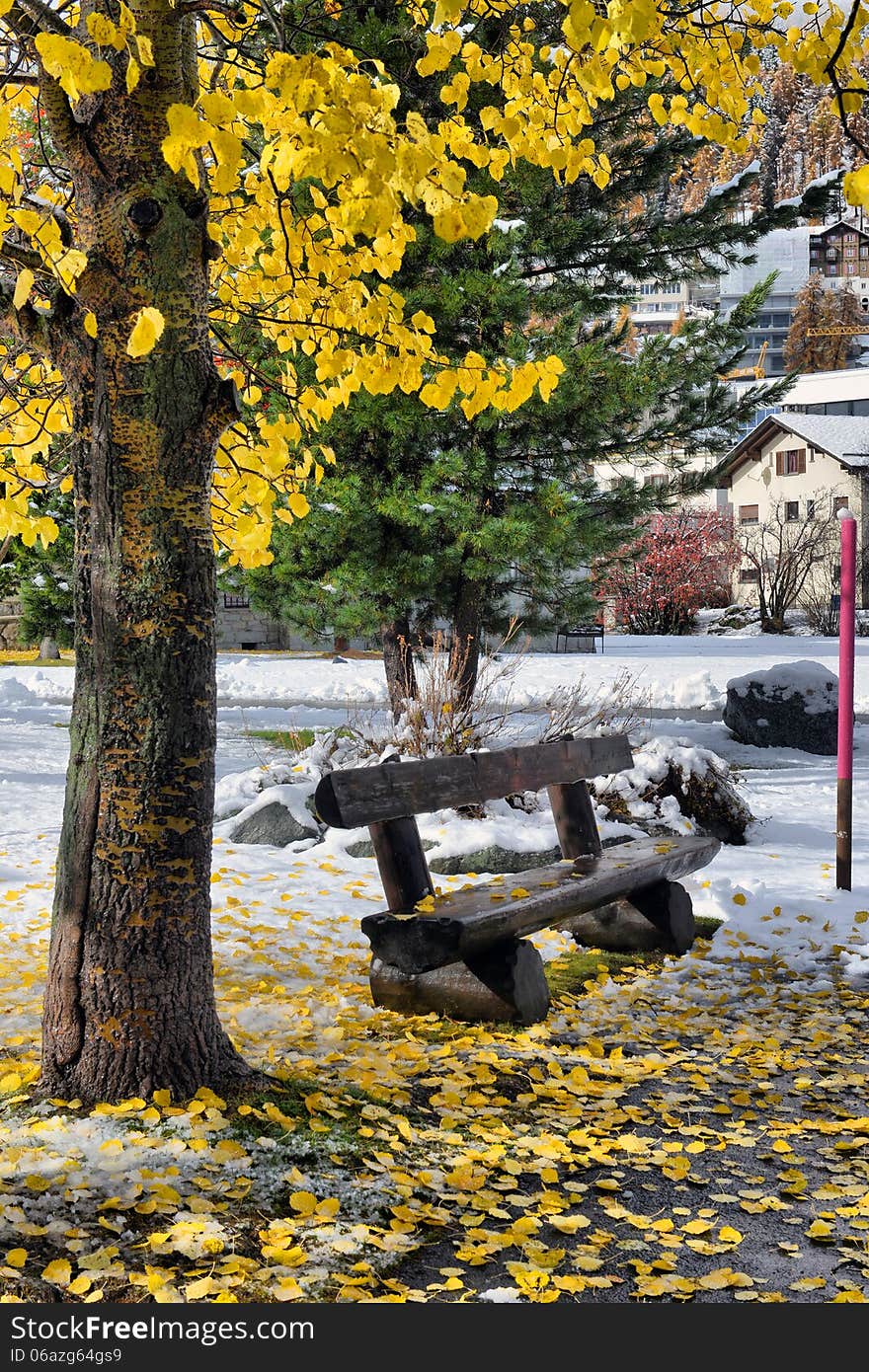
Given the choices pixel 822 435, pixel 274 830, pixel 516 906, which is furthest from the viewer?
pixel 822 435

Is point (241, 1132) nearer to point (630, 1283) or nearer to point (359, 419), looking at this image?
point (630, 1283)

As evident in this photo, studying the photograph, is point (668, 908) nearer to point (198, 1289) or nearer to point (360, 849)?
point (360, 849)

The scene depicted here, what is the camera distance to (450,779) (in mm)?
4984

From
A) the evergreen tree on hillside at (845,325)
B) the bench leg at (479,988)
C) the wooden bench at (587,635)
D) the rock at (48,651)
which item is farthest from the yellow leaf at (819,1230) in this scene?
the evergreen tree on hillside at (845,325)

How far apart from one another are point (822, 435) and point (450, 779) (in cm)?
4115

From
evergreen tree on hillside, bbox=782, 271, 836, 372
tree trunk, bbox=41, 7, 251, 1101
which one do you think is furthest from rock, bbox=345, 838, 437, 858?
evergreen tree on hillside, bbox=782, 271, 836, 372

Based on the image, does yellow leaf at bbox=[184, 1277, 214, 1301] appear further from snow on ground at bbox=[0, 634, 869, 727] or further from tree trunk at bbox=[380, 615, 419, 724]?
snow on ground at bbox=[0, 634, 869, 727]

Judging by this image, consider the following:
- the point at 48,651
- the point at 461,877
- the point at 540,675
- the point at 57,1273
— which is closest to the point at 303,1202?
the point at 57,1273

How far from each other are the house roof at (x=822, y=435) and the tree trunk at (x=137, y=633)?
39.4m

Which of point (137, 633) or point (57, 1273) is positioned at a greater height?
point (137, 633)

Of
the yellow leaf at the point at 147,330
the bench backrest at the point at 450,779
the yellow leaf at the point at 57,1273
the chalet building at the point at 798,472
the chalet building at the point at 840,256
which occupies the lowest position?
the yellow leaf at the point at 57,1273

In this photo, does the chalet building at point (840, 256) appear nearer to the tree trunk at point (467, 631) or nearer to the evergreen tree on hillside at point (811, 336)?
the evergreen tree on hillside at point (811, 336)

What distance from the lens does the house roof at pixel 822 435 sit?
138 feet

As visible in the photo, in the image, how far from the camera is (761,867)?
7.49 meters
